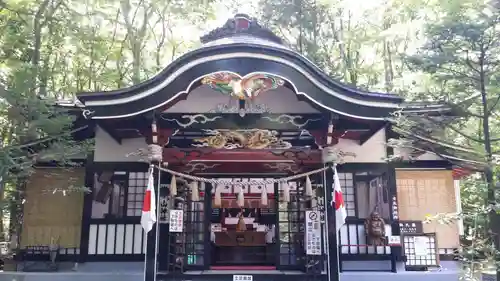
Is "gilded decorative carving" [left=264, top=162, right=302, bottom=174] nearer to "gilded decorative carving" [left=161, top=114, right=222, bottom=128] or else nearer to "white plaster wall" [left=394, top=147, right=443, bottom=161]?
"gilded decorative carving" [left=161, top=114, right=222, bottom=128]

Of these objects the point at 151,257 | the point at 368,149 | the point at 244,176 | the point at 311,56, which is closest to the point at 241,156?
the point at 244,176

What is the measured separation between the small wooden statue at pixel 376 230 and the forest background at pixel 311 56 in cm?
166

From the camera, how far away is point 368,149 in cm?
920

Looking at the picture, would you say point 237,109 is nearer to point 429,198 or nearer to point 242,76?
point 242,76

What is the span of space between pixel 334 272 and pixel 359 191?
2.16 metres

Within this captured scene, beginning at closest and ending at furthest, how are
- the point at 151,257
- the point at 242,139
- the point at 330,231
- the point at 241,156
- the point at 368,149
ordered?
the point at 151,257 < the point at 330,231 < the point at 242,139 < the point at 241,156 < the point at 368,149

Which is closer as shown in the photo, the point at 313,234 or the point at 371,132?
the point at 371,132

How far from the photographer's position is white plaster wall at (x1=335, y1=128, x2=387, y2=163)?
9156mm

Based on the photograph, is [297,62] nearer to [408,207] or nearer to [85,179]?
[408,207]

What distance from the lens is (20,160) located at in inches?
291

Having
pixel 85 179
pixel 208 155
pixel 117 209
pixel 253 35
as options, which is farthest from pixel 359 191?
pixel 85 179

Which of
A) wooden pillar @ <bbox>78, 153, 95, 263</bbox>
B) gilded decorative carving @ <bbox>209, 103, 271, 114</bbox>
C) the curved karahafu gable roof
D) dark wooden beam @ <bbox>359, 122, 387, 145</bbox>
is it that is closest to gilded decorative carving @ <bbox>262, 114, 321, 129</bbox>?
gilded decorative carving @ <bbox>209, 103, 271, 114</bbox>

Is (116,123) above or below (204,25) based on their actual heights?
below

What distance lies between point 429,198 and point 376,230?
5.45 ft
